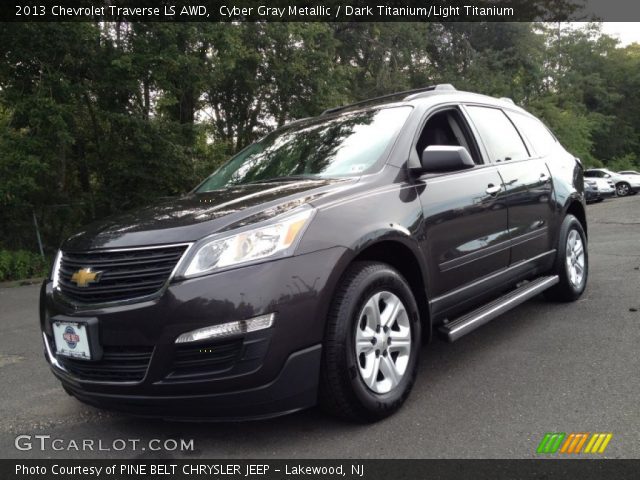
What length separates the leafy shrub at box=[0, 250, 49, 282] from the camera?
Answer: 32.1ft

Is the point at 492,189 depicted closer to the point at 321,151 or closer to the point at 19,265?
the point at 321,151

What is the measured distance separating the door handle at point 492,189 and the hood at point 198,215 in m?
1.25

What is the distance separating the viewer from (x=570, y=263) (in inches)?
199

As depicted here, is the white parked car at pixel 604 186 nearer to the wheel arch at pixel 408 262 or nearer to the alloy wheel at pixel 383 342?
the wheel arch at pixel 408 262

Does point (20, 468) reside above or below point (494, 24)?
below

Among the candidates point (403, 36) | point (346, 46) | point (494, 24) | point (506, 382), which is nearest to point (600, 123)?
point (494, 24)

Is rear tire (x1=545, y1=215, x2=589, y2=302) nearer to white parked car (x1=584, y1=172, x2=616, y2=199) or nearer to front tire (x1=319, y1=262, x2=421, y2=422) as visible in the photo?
front tire (x1=319, y1=262, x2=421, y2=422)

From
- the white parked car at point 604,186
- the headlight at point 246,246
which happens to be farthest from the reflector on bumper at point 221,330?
the white parked car at point 604,186

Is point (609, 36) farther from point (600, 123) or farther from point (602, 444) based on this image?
point (602, 444)

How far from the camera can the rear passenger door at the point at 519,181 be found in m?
4.17

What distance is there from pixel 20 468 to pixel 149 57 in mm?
10224

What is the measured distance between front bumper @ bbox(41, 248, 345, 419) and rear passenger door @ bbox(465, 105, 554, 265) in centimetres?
222

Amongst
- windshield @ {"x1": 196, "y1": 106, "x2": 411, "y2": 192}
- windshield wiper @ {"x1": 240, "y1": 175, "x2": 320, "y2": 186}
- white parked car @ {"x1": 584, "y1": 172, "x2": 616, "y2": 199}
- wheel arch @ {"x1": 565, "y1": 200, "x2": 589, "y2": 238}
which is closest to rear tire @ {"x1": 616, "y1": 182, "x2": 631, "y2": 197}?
white parked car @ {"x1": 584, "y1": 172, "x2": 616, "y2": 199}

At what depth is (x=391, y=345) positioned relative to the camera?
295cm
